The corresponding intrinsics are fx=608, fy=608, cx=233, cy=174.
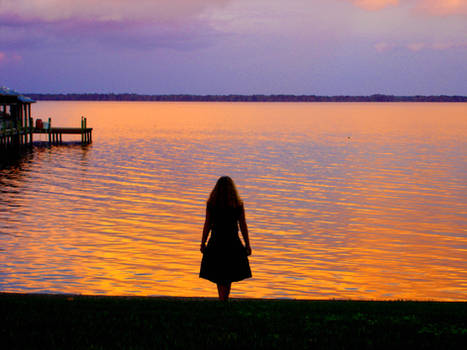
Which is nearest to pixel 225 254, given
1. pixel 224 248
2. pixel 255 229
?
pixel 224 248

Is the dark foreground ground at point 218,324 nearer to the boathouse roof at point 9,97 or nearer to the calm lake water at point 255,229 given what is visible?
the calm lake water at point 255,229

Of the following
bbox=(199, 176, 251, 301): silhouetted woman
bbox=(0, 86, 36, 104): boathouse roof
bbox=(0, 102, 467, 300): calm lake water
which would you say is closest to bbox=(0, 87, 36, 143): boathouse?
bbox=(0, 86, 36, 104): boathouse roof

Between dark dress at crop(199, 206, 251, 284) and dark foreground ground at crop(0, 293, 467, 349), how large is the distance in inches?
18.7

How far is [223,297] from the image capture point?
10141mm

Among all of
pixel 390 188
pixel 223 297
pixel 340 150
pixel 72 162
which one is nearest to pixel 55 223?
pixel 223 297

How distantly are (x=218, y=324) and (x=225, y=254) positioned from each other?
171cm

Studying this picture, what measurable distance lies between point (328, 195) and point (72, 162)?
24382mm

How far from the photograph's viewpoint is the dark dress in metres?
9.84

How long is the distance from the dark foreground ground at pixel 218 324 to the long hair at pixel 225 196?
62.5 inches

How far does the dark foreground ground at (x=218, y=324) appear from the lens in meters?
7.57

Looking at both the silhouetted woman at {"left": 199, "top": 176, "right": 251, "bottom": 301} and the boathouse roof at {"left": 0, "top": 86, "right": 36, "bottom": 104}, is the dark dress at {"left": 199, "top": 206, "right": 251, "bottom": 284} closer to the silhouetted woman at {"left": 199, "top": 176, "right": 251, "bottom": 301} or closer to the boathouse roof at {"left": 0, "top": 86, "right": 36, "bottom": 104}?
the silhouetted woman at {"left": 199, "top": 176, "right": 251, "bottom": 301}

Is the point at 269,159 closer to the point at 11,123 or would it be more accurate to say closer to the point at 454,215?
the point at 11,123

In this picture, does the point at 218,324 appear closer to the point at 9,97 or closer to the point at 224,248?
the point at 224,248

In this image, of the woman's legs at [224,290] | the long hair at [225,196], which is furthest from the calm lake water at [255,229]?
the long hair at [225,196]
